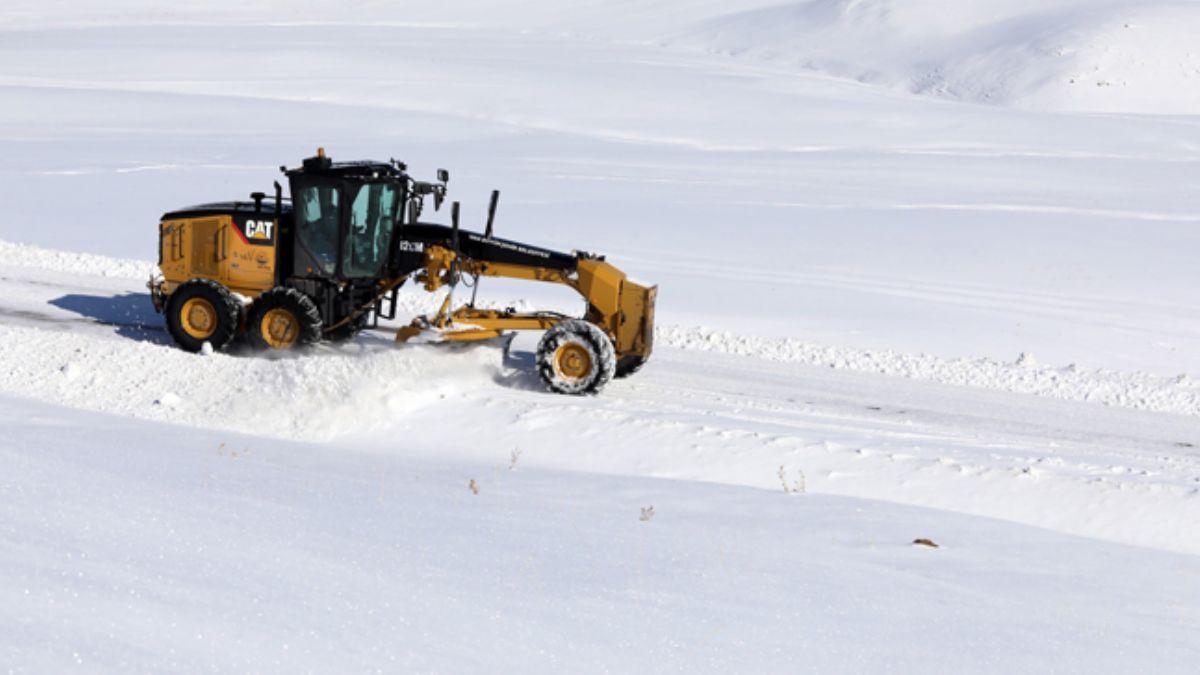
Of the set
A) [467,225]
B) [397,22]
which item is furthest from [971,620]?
[397,22]

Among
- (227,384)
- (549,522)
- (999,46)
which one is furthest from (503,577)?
(999,46)

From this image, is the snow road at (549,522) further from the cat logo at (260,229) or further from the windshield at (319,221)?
the cat logo at (260,229)

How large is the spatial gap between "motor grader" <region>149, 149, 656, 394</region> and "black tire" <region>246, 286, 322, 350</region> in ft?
0.04

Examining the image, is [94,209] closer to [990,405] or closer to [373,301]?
[373,301]

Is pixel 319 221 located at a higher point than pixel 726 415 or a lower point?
higher

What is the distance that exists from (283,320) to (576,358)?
313cm

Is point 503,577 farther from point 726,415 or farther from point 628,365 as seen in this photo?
point 628,365

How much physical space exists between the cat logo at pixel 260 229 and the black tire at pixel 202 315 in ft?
2.10

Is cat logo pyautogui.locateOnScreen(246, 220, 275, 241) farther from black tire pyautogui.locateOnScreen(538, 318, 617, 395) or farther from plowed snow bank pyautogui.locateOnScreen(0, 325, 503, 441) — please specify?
black tire pyautogui.locateOnScreen(538, 318, 617, 395)

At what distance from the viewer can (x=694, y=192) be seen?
2711 centimetres

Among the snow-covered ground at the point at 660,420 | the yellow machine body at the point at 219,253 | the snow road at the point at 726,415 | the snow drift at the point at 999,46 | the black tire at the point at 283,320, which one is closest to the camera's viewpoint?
the snow-covered ground at the point at 660,420

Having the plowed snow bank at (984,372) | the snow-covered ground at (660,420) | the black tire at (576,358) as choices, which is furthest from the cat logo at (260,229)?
the plowed snow bank at (984,372)

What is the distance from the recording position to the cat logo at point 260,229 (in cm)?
1344

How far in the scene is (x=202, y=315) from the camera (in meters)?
13.5
